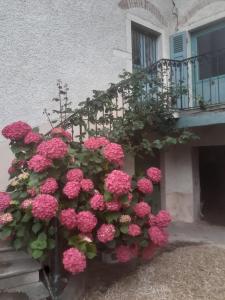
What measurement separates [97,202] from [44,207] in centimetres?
45

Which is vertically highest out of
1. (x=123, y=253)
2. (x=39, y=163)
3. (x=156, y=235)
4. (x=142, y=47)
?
(x=142, y=47)

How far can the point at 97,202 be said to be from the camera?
2793mm

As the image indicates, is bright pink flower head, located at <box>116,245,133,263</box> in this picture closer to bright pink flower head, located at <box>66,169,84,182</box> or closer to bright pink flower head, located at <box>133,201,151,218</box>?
bright pink flower head, located at <box>133,201,151,218</box>

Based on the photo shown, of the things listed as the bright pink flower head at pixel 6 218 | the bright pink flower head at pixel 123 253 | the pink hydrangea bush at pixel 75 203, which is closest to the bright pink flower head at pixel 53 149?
the pink hydrangea bush at pixel 75 203

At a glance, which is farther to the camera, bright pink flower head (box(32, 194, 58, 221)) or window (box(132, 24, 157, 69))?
window (box(132, 24, 157, 69))

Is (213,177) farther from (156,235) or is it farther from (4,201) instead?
(4,201)

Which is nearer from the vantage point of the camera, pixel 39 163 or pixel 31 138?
pixel 39 163

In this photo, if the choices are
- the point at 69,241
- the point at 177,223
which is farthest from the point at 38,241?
the point at 177,223

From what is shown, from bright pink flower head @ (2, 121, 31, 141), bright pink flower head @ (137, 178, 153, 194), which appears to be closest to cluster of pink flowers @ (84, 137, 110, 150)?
bright pink flower head @ (137, 178, 153, 194)

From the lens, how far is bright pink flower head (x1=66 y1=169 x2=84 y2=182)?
2.86 meters

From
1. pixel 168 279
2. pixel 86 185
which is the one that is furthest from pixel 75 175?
pixel 168 279

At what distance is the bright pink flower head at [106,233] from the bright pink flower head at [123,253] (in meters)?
0.28

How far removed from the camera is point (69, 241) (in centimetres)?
287

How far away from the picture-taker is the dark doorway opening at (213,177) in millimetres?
7598
